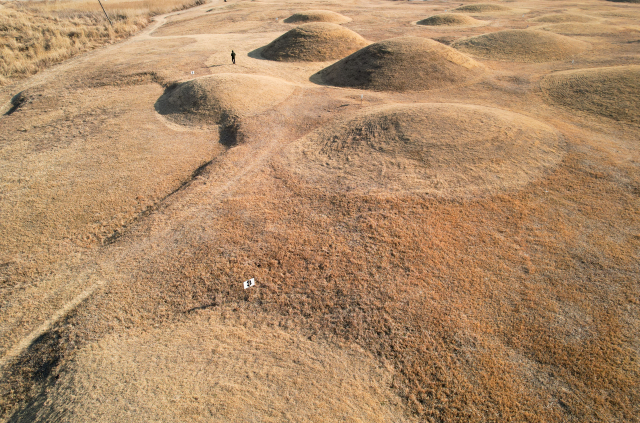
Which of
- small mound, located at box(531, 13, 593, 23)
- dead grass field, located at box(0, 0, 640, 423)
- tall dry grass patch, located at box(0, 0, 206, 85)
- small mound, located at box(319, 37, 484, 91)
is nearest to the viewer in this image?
dead grass field, located at box(0, 0, 640, 423)

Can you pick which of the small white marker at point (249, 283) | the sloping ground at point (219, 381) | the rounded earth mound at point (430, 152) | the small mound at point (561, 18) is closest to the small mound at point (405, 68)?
the rounded earth mound at point (430, 152)

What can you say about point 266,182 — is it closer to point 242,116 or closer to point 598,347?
point 242,116

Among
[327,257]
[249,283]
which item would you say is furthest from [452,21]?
[249,283]

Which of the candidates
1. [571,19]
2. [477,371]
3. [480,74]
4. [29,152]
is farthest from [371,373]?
[571,19]

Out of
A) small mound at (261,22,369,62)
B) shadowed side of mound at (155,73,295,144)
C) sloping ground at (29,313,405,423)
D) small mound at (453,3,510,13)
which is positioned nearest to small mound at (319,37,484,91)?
shadowed side of mound at (155,73,295,144)

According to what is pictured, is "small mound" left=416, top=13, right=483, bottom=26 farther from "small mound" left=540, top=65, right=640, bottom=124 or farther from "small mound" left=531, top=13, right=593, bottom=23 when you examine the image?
"small mound" left=540, top=65, right=640, bottom=124

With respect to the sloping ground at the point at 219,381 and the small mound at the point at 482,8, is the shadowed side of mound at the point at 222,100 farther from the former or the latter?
the small mound at the point at 482,8
